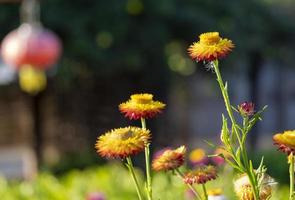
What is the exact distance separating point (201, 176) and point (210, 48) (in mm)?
267

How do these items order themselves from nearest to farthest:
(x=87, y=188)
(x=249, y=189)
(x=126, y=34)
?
1. (x=249, y=189)
2. (x=87, y=188)
3. (x=126, y=34)

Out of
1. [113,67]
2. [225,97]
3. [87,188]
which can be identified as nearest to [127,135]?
[225,97]

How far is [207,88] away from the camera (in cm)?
2003

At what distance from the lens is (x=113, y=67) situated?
10.4 m

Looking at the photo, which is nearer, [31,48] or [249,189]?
[249,189]

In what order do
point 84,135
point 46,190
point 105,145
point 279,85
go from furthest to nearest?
point 279,85 < point 84,135 < point 46,190 < point 105,145

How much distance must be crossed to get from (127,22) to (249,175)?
350 inches

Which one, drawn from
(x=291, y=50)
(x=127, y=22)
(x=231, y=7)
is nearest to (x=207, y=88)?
(x=291, y=50)

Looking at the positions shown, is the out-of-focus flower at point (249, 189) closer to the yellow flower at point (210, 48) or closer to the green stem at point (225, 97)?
the green stem at point (225, 97)

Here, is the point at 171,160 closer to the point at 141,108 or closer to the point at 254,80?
the point at 141,108

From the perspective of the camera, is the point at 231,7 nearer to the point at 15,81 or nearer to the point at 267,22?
the point at 267,22

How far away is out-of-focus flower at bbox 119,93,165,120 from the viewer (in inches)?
52.4

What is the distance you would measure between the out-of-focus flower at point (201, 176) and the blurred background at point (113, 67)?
7815 mm

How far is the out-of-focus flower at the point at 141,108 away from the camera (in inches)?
52.4
